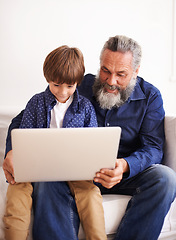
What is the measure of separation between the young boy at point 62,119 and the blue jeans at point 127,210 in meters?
0.05

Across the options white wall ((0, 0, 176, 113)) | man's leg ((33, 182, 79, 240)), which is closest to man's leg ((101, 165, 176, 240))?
man's leg ((33, 182, 79, 240))

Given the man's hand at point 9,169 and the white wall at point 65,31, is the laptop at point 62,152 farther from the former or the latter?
the white wall at point 65,31

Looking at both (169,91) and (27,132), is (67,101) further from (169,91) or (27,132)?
(169,91)

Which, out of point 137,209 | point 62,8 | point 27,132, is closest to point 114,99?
point 137,209

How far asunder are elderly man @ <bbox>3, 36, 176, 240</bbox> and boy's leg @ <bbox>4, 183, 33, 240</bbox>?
0.05 meters

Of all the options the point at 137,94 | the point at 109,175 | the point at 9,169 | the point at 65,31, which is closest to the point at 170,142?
the point at 137,94

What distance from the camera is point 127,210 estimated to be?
154cm

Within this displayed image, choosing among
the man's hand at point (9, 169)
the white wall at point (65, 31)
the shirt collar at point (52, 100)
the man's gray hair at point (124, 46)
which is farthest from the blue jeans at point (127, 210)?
the white wall at point (65, 31)

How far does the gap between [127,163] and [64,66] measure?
598mm

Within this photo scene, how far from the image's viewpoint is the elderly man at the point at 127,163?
1.42 meters

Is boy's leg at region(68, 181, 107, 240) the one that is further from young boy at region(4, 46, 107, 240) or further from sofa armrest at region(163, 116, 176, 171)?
sofa armrest at region(163, 116, 176, 171)

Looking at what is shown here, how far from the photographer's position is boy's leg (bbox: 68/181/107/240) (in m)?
1.39

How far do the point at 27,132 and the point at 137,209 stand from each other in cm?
72

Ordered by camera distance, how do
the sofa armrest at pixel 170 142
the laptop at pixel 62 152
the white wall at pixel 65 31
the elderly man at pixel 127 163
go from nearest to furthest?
the laptop at pixel 62 152 → the elderly man at pixel 127 163 → the sofa armrest at pixel 170 142 → the white wall at pixel 65 31
